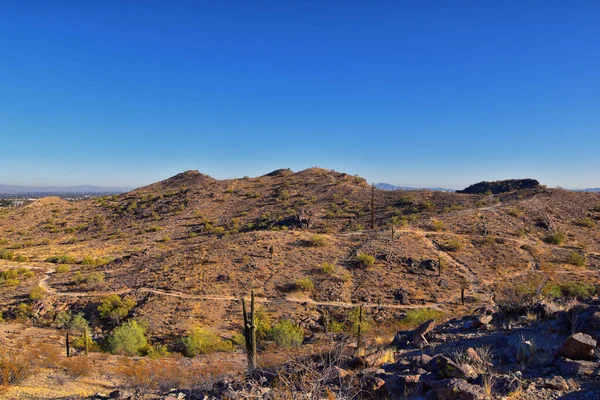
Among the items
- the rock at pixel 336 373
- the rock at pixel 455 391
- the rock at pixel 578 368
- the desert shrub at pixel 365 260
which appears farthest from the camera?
the desert shrub at pixel 365 260

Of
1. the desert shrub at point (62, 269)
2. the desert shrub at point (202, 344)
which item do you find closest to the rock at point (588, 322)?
the desert shrub at point (202, 344)

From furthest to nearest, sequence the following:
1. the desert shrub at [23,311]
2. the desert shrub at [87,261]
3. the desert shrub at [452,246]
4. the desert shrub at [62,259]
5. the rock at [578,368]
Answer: the desert shrub at [62,259] → the desert shrub at [87,261] → the desert shrub at [452,246] → the desert shrub at [23,311] → the rock at [578,368]

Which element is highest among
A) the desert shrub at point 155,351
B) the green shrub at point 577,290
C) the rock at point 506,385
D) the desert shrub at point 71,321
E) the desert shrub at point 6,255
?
the rock at point 506,385

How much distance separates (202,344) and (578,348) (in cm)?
1565

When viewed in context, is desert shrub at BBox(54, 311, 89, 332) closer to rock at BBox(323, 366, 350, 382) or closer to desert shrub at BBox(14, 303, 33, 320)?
desert shrub at BBox(14, 303, 33, 320)

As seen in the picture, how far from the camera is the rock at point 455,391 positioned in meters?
4.85

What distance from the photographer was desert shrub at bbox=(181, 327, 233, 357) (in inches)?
672

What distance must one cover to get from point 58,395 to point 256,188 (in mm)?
52800

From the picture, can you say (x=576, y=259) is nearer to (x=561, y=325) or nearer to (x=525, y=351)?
(x=561, y=325)

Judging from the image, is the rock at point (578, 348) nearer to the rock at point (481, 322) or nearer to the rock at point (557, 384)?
the rock at point (557, 384)

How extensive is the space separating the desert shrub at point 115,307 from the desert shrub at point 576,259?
32.3 m

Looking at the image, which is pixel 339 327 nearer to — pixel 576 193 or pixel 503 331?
pixel 503 331

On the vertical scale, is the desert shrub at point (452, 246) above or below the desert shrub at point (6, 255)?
above

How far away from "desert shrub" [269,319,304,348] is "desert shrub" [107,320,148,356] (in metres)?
6.72
